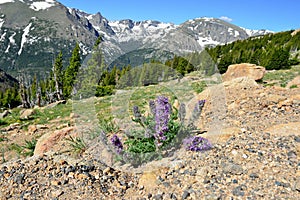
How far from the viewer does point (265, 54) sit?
4428cm

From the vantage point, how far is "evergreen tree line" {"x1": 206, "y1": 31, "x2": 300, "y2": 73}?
1334 inches

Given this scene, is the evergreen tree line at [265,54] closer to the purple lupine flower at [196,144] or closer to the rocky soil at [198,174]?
the rocky soil at [198,174]

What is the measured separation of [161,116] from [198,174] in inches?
44.1

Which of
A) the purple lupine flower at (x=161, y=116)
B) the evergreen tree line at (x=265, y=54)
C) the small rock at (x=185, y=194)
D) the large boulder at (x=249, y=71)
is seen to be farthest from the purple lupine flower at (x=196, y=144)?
the large boulder at (x=249, y=71)

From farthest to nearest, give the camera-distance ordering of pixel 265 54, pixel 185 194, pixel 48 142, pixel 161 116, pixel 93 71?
pixel 265 54, pixel 93 71, pixel 48 142, pixel 161 116, pixel 185 194

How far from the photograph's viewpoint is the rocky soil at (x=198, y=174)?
3805 mm

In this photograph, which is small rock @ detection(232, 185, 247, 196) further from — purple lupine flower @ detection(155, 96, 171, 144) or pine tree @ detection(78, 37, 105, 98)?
pine tree @ detection(78, 37, 105, 98)

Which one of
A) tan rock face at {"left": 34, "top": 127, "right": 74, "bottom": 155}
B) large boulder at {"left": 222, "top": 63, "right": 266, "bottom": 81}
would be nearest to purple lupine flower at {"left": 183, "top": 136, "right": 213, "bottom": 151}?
tan rock face at {"left": 34, "top": 127, "right": 74, "bottom": 155}

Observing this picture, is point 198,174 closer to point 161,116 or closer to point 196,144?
point 196,144

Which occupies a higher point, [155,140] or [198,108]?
[198,108]

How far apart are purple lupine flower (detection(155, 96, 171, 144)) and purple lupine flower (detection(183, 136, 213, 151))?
48 cm

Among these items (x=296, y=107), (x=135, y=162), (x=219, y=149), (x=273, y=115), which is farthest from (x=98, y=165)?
(x=296, y=107)

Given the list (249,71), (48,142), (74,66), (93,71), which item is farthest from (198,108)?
(74,66)

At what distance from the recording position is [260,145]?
15.5 ft
